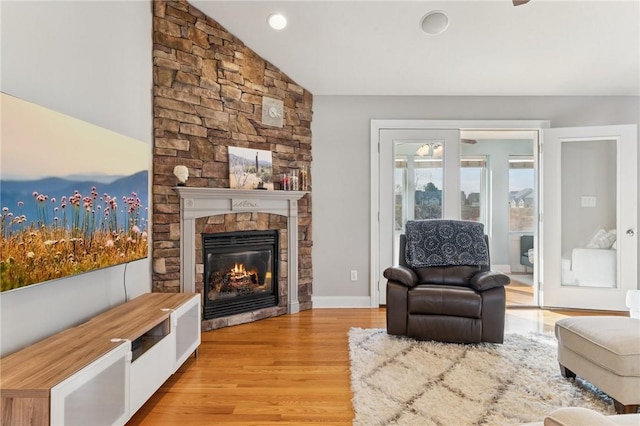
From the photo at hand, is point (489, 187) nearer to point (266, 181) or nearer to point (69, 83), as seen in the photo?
point (266, 181)

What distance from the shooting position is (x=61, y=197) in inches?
74.0

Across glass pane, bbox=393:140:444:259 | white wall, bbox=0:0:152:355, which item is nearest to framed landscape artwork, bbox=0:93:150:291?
white wall, bbox=0:0:152:355

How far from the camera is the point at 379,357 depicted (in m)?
2.77

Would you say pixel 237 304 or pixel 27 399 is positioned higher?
pixel 27 399

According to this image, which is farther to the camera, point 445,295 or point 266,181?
point 266,181

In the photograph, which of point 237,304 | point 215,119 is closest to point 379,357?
point 237,304

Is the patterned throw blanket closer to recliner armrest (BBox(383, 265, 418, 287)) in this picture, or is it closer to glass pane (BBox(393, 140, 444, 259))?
recliner armrest (BBox(383, 265, 418, 287))

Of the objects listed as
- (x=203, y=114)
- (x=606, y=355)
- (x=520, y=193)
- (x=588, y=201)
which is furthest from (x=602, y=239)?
(x=203, y=114)

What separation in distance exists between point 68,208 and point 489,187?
254 inches

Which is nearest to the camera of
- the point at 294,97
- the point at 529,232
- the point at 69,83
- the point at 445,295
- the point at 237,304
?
the point at 69,83

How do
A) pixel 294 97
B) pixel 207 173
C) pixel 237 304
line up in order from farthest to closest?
pixel 294 97
pixel 237 304
pixel 207 173

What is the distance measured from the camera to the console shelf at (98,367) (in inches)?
52.3

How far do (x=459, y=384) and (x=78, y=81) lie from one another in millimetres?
3052

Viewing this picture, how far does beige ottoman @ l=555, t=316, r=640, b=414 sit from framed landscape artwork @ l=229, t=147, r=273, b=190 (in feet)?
9.35
